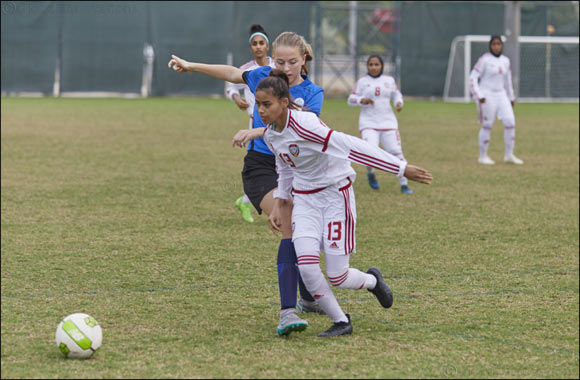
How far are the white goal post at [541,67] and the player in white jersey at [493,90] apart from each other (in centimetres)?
1738

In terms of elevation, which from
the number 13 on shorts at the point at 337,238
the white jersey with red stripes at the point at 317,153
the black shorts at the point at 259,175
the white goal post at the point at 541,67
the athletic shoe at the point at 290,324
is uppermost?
the white goal post at the point at 541,67

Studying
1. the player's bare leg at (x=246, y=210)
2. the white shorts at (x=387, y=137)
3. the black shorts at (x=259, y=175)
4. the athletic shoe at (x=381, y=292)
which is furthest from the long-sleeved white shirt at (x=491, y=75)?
the athletic shoe at (x=381, y=292)

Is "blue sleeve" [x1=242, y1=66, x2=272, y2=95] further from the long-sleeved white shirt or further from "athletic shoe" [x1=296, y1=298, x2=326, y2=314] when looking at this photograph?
the long-sleeved white shirt

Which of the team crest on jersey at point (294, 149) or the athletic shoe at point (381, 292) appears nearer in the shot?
the team crest on jersey at point (294, 149)

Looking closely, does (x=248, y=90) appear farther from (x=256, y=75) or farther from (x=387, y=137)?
(x=387, y=137)

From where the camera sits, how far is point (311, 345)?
4.83 m

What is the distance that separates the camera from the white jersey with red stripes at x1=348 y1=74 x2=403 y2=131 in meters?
11.5

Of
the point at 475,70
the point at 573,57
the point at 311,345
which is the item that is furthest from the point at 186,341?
the point at 573,57

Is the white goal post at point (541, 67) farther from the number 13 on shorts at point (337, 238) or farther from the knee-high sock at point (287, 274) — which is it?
the number 13 on shorts at point (337, 238)

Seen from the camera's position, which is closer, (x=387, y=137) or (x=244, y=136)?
(x=244, y=136)

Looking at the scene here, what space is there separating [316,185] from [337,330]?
33.6 inches

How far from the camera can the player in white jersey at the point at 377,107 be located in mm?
11469

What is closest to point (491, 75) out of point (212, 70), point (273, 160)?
point (273, 160)

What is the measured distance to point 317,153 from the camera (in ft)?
16.0
